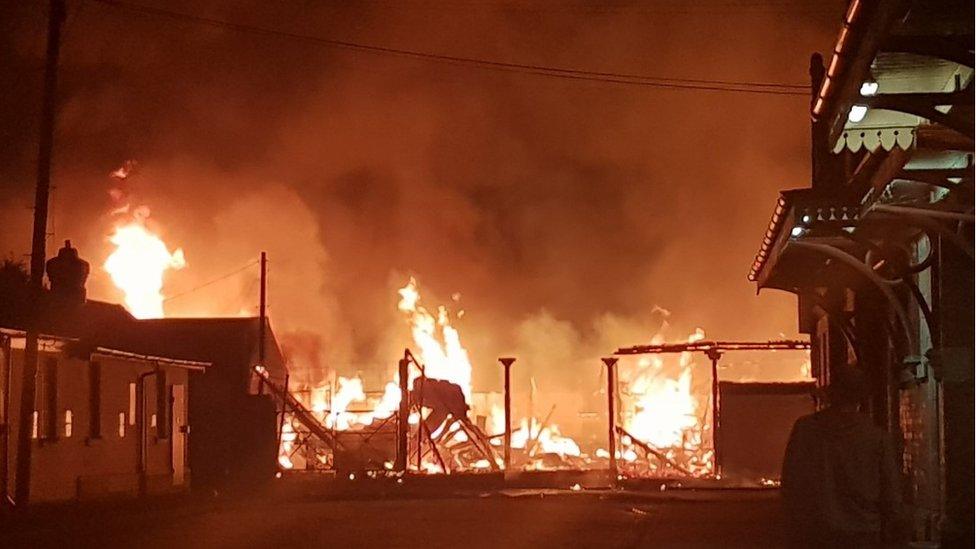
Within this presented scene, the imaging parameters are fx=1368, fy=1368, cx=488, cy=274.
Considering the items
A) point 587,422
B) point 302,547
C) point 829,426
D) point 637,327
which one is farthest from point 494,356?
point 829,426

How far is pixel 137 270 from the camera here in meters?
52.7

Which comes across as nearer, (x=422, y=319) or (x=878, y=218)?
(x=878, y=218)

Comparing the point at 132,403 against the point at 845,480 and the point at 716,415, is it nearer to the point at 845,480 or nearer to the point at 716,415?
the point at 716,415

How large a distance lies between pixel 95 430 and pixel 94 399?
61 centimetres

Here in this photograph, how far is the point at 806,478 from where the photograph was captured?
6.52 m

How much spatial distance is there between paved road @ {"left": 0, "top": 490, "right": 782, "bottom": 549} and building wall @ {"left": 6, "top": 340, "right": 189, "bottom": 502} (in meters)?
2.00

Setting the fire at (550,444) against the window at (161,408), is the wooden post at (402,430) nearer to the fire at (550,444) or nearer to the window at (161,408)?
the window at (161,408)

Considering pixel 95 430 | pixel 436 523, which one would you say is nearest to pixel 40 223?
pixel 95 430

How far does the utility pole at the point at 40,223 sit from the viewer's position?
2175 centimetres

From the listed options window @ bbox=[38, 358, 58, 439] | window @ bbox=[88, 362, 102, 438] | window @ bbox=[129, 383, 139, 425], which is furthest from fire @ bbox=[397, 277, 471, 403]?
window @ bbox=[38, 358, 58, 439]

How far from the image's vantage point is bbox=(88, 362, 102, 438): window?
2662cm

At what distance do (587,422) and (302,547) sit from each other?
37.8 m

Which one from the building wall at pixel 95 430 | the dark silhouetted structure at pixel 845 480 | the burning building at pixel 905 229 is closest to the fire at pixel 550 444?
the building wall at pixel 95 430

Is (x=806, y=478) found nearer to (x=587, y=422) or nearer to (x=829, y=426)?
(x=829, y=426)
